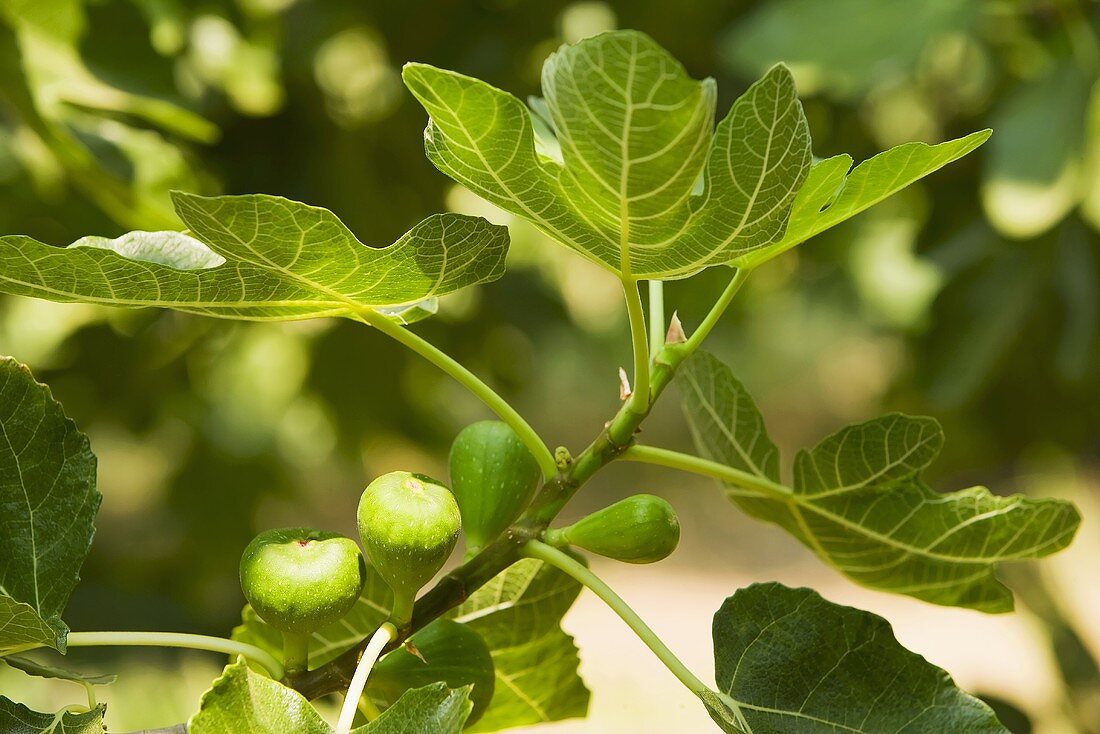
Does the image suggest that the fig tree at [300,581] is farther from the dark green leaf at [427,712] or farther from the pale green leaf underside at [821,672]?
the pale green leaf underside at [821,672]

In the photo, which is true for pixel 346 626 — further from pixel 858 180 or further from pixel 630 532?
pixel 858 180

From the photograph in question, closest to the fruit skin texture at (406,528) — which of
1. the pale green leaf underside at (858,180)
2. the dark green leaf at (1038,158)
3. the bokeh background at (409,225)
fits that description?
the pale green leaf underside at (858,180)

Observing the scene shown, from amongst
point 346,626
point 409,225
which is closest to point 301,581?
point 346,626

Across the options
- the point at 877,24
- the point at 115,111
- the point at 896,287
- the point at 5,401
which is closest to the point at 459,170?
the point at 5,401

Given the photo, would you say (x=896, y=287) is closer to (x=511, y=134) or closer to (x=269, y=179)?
(x=269, y=179)

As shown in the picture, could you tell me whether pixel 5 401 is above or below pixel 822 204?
below

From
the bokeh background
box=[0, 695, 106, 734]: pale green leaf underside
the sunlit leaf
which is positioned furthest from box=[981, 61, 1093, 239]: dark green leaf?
box=[0, 695, 106, 734]: pale green leaf underside
